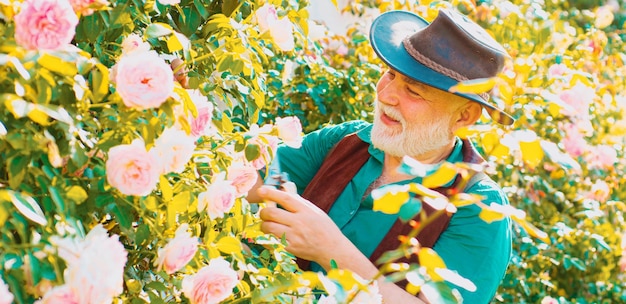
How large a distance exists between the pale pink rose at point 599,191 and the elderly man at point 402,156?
2060 mm

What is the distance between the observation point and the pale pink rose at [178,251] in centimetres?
151

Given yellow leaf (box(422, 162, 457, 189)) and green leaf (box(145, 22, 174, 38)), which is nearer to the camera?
yellow leaf (box(422, 162, 457, 189))

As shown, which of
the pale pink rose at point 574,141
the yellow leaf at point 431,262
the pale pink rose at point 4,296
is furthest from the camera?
the pale pink rose at point 574,141

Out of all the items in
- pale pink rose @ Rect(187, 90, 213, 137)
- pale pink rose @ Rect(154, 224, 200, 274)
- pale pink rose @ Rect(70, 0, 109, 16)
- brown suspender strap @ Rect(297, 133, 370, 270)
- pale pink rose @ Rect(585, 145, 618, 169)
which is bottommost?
pale pink rose @ Rect(585, 145, 618, 169)

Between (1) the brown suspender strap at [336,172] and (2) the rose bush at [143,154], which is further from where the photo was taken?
(1) the brown suspender strap at [336,172]

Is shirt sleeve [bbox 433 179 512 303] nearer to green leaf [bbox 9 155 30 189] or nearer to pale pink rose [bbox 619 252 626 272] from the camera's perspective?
green leaf [bbox 9 155 30 189]

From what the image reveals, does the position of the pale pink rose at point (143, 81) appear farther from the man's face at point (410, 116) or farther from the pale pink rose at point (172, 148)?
the man's face at point (410, 116)

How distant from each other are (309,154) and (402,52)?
1.44 ft

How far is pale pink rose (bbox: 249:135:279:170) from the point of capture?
1.77 m

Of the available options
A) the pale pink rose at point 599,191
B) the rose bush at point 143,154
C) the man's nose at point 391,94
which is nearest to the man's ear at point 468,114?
the man's nose at point 391,94

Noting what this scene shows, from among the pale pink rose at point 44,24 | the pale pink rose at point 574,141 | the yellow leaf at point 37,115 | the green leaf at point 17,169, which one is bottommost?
the pale pink rose at point 574,141

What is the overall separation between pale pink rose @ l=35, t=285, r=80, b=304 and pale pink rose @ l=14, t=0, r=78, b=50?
1.15 ft

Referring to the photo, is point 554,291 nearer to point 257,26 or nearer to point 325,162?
point 325,162

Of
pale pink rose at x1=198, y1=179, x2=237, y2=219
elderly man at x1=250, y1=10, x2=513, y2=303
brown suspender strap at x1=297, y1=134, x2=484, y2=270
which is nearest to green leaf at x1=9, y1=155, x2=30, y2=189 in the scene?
pale pink rose at x1=198, y1=179, x2=237, y2=219
